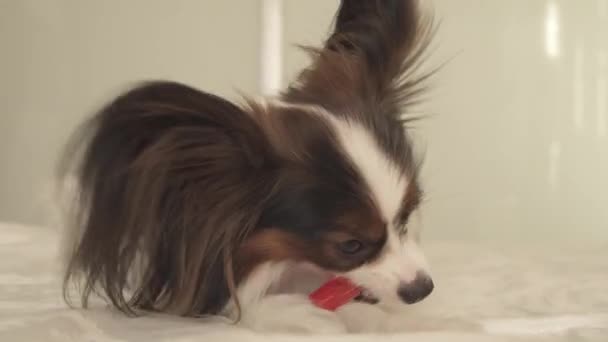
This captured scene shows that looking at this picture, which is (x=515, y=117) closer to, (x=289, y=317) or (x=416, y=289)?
(x=416, y=289)

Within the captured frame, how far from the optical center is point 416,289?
1.30 metres

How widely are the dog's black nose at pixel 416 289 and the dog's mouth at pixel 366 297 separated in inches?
2.1

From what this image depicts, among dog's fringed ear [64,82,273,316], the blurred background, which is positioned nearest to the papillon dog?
dog's fringed ear [64,82,273,316]

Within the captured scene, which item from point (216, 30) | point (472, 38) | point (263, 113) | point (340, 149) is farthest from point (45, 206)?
point (472, 38)

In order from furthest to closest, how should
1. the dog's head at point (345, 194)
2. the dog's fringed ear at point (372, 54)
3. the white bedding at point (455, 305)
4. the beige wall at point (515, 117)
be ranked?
the beige wall at point (515, 117) → the dog's fringed ear at point (372, 54) → the dog's head at point (345, 194) → the white bedding at point (455, 305)

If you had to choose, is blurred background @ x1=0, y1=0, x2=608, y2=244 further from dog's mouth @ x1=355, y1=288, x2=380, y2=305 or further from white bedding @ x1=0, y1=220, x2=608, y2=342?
dog's mouth @ x1=355, y1=288, x2=380, y2=305

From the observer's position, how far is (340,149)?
1227 millimetres

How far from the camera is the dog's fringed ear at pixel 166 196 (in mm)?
1139

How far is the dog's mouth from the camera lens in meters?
1.33

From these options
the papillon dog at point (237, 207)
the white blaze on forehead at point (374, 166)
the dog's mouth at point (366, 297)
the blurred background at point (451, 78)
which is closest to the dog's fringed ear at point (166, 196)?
the papillon dog at point (237, 207)

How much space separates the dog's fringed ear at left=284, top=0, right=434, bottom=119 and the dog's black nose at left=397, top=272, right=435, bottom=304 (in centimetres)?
35

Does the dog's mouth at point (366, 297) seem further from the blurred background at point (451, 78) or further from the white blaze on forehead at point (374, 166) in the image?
the blurred background at point (451, 78)

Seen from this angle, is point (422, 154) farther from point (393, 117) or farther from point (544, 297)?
point (544, 297)

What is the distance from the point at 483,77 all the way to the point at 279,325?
5.64ft
